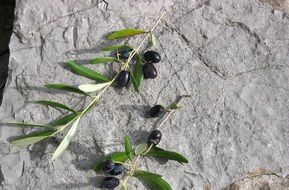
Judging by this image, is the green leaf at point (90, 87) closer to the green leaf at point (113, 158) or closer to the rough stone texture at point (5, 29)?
the green leaf at point (113, 158)

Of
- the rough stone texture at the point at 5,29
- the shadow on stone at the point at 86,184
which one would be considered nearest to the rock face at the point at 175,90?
the shadow on stone at the point at 86,184

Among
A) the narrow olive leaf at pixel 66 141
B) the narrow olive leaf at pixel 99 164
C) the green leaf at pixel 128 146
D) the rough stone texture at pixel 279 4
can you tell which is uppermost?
the rough stone texture at pixel 279 4

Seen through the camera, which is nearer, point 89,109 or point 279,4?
point 89,109

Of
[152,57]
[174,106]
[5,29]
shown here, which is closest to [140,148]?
[174,106]

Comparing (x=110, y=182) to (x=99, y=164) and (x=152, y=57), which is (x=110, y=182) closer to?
(x=99, y=164)

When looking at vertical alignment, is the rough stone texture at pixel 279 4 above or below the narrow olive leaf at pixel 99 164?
above

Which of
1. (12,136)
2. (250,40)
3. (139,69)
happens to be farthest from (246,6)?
(12,136)
